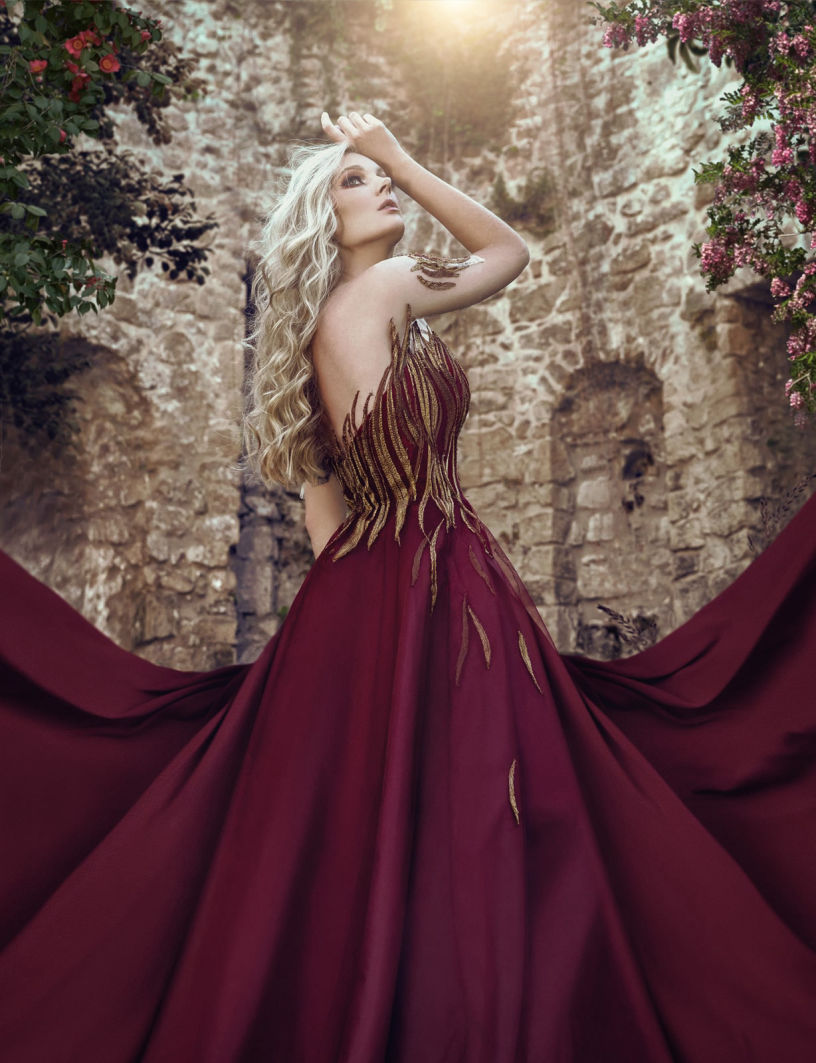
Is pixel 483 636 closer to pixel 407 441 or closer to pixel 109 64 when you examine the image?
pixel 407 441

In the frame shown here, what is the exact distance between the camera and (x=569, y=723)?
1.85 meters

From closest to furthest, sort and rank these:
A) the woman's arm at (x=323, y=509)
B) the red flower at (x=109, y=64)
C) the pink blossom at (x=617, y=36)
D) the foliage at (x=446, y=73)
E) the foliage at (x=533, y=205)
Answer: the woman's arm at (x=323, y=509)
the red flower at (x=109, y=64)
the pink blossom at (x=617, y=36)
the foliage at (x=533, y=205)
the foliage at (x=446, y=73)

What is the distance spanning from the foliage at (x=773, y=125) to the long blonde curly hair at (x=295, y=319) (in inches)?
61.4

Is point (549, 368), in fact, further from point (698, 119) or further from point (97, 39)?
point (97, 39)

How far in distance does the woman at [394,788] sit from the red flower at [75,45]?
120cm

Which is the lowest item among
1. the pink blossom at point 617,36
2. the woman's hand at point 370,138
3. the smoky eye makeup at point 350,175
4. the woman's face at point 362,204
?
the woman's face at point 362,204

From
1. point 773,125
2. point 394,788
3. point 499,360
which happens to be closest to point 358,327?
point 394,788

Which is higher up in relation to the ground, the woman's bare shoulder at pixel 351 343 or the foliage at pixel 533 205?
the foliage at pixel 533 205

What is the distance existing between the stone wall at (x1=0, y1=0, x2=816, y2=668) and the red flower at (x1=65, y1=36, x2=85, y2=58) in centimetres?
240

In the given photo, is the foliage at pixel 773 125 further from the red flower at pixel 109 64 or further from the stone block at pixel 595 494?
the stone block at pixel 595 494

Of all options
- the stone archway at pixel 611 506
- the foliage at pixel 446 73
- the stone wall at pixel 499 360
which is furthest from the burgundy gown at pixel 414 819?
the foliage at pixel 446 73

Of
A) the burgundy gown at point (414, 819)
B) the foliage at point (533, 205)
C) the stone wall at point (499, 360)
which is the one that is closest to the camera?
the burgundy gown at point (414, 819)

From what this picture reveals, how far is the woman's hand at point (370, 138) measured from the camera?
2.34m

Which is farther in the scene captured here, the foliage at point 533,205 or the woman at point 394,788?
the foliage at point 533,205
